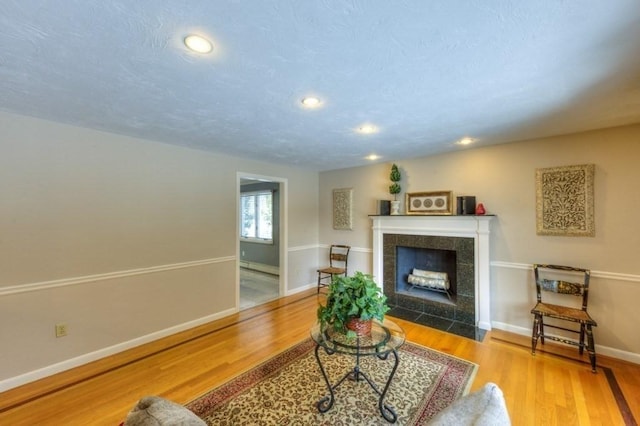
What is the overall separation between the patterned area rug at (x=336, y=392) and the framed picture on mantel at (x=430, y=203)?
6.37ft

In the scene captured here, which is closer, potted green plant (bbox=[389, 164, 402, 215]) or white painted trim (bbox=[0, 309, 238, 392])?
white painted trim (bbox=[0, 309, 238, 392])

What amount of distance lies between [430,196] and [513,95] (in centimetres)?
210

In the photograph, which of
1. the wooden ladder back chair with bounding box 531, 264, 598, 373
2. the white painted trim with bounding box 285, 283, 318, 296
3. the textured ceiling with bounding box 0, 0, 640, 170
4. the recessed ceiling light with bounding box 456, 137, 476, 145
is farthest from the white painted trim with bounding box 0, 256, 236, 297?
the wooden ladder back chair with bounding box 531, 264, 598, 373

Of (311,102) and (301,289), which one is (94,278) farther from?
(301,289)

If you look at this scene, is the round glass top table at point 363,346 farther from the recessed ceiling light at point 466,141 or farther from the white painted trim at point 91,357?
the recessed ceiling light at point 466,141

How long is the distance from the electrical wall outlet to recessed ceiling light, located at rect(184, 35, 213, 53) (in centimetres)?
282

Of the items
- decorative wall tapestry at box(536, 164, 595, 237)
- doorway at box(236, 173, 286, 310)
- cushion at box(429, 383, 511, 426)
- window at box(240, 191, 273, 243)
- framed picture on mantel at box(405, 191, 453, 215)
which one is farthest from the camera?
window at box(240, 191, 273, 243)

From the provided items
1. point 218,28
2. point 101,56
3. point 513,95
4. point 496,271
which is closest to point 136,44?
Result: point 101,56

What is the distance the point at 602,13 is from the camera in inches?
46.5

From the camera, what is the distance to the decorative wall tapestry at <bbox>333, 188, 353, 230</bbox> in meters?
4.91

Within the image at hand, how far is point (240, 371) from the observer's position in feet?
8.14

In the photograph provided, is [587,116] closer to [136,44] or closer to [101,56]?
[136,44]

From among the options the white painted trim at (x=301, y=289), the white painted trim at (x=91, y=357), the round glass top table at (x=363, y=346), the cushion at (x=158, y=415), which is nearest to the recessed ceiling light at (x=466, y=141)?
the round glass top table at (x=363, y=346)

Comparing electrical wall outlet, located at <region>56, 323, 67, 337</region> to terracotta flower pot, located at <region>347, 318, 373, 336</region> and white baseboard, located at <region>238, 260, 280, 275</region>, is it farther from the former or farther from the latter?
white baseboard, located at <region>238, 260, 280, 275</region>
